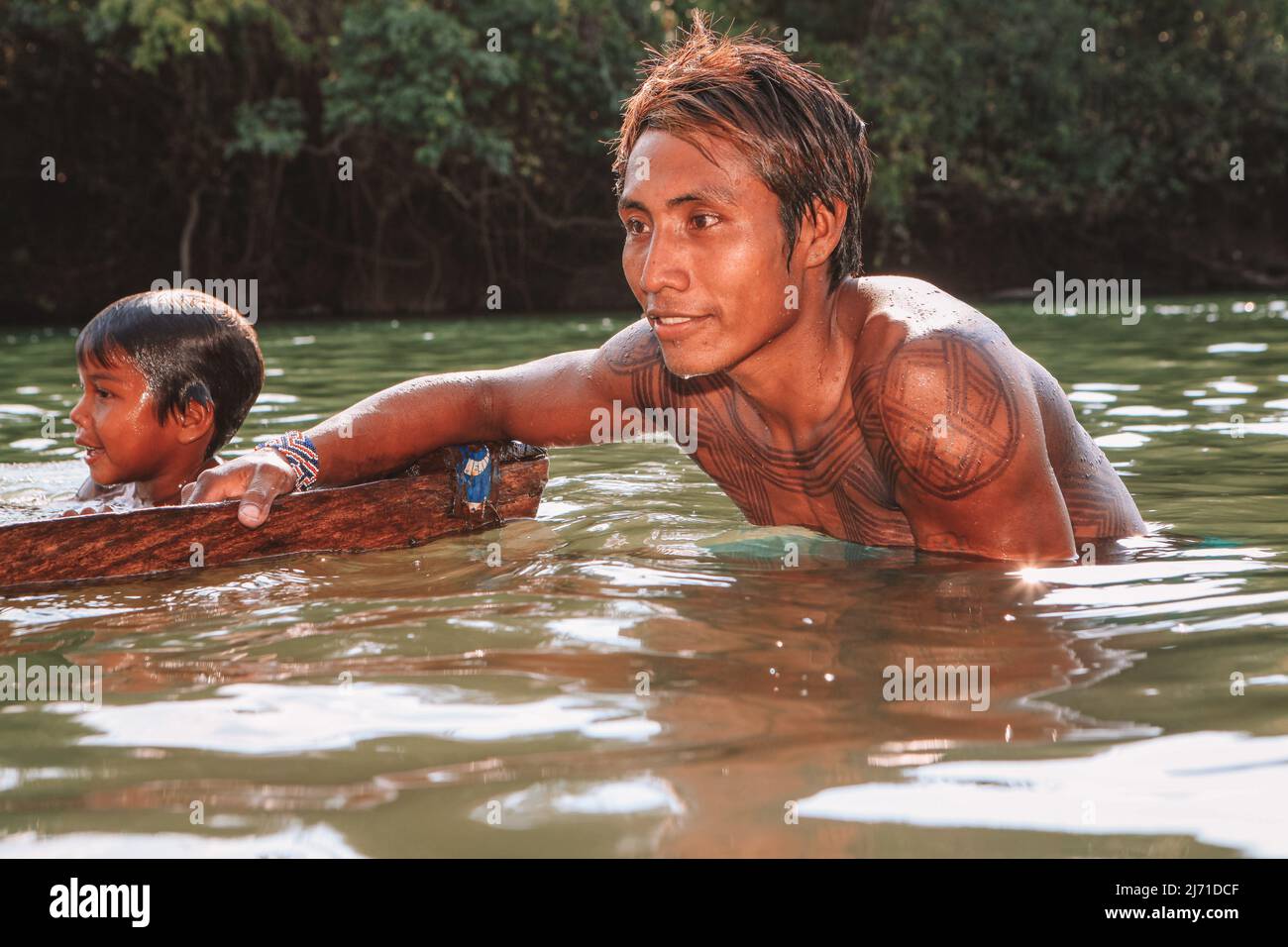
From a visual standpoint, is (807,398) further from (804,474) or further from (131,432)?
(131,432)

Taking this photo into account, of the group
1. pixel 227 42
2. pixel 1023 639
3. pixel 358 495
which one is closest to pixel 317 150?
pixel 227 42

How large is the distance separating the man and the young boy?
2.05ft

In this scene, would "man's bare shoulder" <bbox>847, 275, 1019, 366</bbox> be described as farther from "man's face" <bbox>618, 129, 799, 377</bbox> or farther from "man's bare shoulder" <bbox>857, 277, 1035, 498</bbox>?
"man's face" <bbox>618, 129, 799, 377</bbox>

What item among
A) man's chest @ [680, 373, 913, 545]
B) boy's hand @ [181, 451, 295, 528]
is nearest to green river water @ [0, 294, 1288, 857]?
man's chest @ [680, 373, 913, 545]

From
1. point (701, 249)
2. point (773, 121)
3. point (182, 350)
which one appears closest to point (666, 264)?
point (701, 249)

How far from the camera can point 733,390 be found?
411 cm

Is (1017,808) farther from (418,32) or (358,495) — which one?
(418,32)

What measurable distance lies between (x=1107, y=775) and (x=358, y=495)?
2.39 metres

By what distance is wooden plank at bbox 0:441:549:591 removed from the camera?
3.53 metres

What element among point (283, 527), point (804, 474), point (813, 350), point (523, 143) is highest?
point (523, 143)

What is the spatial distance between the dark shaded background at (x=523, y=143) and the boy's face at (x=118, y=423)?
12689mm

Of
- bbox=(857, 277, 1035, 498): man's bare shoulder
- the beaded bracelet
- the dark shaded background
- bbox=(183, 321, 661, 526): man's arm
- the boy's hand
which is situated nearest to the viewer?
bbox=(857, 277, 1035, 498): man's bare shoulder

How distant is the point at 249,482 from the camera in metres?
3.87

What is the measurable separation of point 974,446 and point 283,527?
1.82 meters
